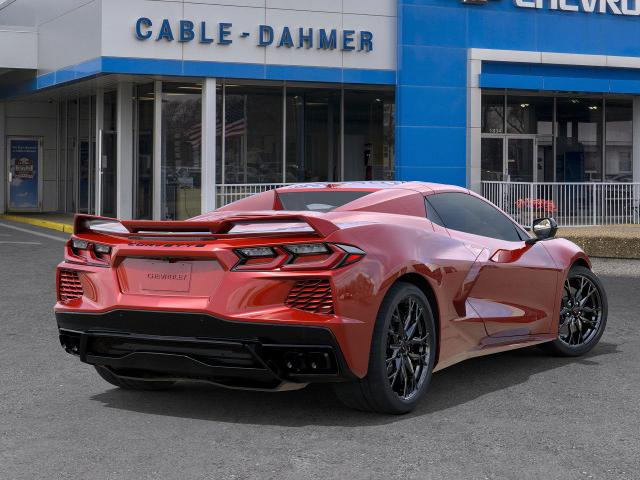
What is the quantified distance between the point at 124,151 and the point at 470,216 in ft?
65.5

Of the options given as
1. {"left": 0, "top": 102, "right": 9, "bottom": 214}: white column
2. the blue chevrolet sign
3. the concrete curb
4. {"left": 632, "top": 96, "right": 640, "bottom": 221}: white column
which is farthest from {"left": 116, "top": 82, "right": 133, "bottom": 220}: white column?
{"left": 632, "top": 96, "right": 640, "bottom": 221}: white column

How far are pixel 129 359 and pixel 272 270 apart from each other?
0.96 metres

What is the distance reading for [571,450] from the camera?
526 centimetres

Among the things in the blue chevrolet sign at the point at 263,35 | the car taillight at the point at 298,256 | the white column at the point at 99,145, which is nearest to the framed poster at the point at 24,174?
the white column at the point at 99,145

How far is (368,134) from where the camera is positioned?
27.6m

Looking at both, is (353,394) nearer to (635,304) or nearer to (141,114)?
(635,304)

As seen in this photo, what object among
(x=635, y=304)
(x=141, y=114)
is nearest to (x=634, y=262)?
(x=635, y=304)

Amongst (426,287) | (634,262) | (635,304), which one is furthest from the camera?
(634,262)

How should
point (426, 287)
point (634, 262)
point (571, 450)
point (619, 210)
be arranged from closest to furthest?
point (571, 450) < point (426, 287) < point (634, 262) < point (619, 210)

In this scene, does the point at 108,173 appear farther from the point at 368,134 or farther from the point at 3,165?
the point at 3,165

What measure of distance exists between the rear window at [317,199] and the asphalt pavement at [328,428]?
1168 millimetres

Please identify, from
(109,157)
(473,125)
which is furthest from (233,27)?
(473,125)

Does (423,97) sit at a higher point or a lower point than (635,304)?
higher

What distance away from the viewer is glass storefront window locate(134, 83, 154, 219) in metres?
25.9
